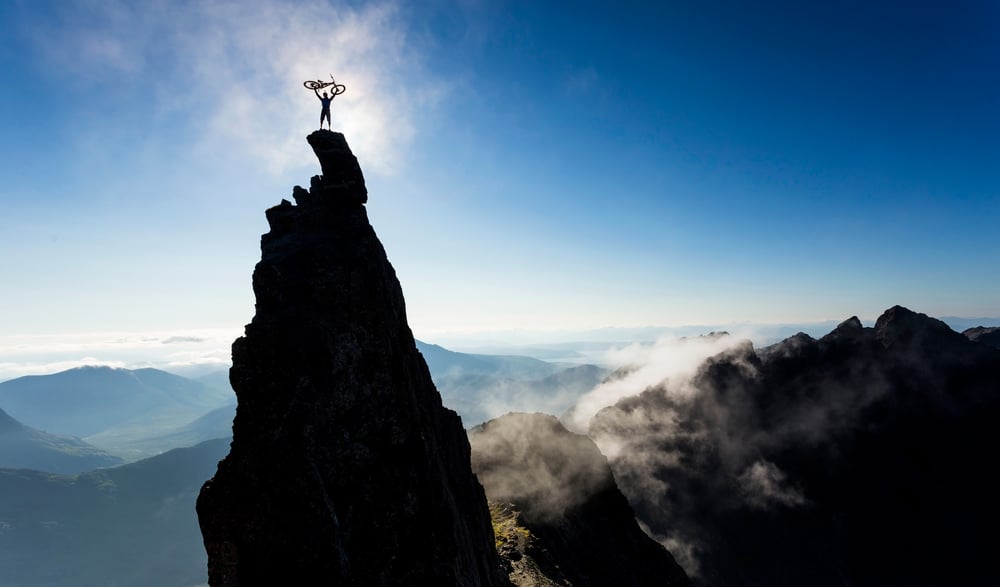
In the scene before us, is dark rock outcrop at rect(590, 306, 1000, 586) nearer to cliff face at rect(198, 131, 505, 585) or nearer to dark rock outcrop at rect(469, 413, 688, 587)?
dark rock outcrop at rect(469, 413, 688, 587)

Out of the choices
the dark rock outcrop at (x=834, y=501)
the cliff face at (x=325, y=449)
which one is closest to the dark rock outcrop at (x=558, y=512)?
the cliff face at (x=325, y=449)

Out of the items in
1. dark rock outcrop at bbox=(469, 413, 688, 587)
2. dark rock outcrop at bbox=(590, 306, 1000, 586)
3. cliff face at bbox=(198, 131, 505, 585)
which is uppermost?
cliff face at bbox=(198, 131, 505, 585)

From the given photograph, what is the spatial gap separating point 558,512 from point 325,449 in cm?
7106

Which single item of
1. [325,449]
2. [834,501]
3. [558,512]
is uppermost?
[325,449]

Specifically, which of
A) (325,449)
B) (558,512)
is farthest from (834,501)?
(325,449)

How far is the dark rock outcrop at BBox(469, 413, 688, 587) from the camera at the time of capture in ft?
231

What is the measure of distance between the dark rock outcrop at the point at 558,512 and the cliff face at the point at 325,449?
136 ft

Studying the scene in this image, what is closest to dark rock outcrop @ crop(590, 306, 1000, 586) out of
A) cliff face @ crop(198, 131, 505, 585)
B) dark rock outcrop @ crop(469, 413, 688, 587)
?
dark rock outcrop @ crop(469, 413, 688, 587)

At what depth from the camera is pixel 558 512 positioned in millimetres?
84188

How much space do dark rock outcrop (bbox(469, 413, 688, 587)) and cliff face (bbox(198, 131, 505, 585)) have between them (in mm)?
41337

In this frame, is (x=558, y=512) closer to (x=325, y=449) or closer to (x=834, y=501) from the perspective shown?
(x=325, y=449)

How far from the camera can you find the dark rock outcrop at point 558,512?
231ft

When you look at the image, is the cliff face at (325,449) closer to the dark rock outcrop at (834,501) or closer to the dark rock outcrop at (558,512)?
the dark rock outcrop at (558,512)

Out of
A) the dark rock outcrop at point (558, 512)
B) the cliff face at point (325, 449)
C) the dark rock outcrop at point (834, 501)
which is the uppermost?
the cliff face at point (325, 449)
